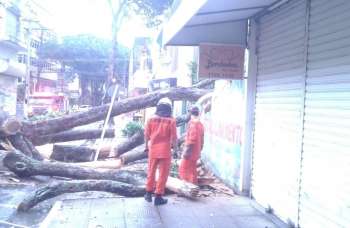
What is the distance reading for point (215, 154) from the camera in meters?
10.0

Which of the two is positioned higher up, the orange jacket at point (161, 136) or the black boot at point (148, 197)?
the orange jacket at point (161, 136)

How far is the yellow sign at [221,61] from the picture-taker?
26.1 ft

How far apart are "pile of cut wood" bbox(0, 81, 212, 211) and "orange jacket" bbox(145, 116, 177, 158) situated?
91cm

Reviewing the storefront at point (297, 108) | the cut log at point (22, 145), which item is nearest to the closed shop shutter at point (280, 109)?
the storefront at point (297, 108)

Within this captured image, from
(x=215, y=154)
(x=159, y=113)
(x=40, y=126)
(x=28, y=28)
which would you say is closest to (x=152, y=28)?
(x=28, y=28)

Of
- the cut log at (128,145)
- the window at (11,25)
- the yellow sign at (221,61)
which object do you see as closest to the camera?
the yellow sign at (221,61)

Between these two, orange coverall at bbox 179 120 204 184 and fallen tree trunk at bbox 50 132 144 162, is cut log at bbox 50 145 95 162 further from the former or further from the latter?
orange coverall at bbox 179 120 204 184

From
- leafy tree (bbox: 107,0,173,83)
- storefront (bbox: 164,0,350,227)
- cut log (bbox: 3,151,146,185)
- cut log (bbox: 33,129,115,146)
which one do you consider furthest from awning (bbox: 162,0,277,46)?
leafy tree (bbox: 107,0,173,83)

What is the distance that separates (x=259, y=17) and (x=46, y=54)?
39.8 metres

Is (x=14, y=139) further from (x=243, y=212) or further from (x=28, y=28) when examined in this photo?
(x=28, y=28)

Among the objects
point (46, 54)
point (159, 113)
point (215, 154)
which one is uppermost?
point (46, 54)

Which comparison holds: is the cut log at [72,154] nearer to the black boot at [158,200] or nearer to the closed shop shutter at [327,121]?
the black boot at [158,200]

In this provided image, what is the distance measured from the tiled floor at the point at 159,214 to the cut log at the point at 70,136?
6.36 m

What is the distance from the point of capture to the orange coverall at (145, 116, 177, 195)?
7.33 metres
